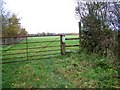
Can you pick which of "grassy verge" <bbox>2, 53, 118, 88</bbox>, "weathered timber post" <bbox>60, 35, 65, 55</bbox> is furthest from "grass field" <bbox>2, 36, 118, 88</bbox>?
"weathered timber post" <bbox>60, 35, 65, 55</bbox>

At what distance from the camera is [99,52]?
9664 mm

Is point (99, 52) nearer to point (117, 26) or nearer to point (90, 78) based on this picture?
point (117, 26)

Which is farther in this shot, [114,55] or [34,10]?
[34,10]

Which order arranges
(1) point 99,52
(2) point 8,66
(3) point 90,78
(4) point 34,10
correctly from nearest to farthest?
(3) point 90,78
(2) point 8,66
(1) point 99,52
(4) point 34,10

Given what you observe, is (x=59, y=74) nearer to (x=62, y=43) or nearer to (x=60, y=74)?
(x=60, y=74)

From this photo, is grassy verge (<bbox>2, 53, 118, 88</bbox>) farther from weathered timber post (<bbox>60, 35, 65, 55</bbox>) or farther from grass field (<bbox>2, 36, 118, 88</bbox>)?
weathered timber post (<bbox>60, 35, 65, 55</bbox>)

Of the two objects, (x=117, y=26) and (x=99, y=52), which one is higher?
(x=117, y=26)

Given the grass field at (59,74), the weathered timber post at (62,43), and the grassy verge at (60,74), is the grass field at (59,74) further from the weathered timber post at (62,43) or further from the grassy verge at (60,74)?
the weathered timber post at (62,43)

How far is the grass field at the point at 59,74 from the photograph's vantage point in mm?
6219

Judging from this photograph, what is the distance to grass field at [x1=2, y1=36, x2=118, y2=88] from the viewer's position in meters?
6.22

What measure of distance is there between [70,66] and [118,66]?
6.01 feet

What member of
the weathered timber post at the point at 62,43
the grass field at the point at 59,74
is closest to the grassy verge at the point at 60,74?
the grass field at the point at 59,74

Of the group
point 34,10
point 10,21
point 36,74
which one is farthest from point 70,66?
point 10,21

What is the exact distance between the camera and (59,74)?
23.3ft
